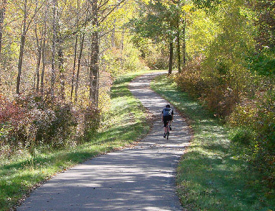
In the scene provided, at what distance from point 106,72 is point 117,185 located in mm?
27820

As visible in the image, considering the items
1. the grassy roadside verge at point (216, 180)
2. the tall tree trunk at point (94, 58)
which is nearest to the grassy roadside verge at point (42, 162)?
the tall tree trunk at point (94, 58)

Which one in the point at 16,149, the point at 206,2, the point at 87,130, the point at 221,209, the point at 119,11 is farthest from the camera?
the point at 119,11

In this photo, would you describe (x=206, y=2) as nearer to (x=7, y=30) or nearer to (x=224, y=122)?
(x=224, y=122)

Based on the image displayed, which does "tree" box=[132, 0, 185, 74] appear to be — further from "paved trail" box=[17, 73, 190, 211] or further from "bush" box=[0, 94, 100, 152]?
"paved trail" box=[17, 73, 190, 211]

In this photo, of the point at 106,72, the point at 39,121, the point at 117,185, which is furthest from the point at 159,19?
the point at 117,185

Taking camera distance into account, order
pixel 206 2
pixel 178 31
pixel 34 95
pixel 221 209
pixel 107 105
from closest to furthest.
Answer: pixel 221 209 → pixel 206 2 → pixel 34 95 → pixel 107 105 → pixel 178 31

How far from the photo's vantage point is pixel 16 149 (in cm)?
1609

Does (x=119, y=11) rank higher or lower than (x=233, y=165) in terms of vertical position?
higher

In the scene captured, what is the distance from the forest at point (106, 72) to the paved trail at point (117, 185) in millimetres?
3313

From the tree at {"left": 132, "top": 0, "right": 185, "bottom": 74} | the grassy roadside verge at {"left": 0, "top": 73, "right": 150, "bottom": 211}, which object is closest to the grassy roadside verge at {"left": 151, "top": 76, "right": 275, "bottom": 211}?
the grassy roadside verge at {"left": 0, "top": 73, "right": 150, "bottom": 211}

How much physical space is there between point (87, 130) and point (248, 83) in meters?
10.3

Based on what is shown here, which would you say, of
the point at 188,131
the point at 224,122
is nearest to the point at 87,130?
the point at 188,131

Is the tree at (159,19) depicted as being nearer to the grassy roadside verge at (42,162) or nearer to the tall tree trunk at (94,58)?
the tall tree trunk at (94,58)

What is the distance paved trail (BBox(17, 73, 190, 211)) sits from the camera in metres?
7.48
